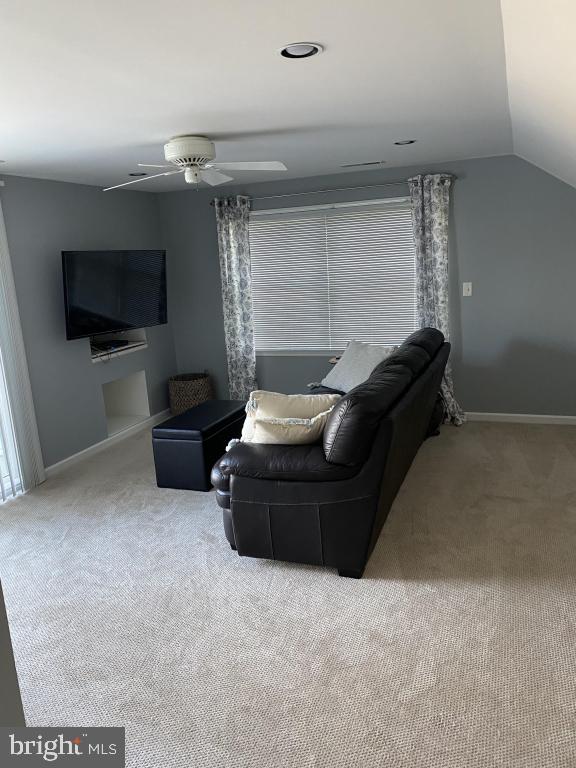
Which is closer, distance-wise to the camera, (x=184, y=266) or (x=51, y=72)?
(x=51, y=72)

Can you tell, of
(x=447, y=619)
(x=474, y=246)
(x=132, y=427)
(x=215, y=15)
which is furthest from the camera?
(x=132, y=427)

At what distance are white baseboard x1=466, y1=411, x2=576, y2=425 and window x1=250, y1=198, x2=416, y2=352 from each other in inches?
41.5

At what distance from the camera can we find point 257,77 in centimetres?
245

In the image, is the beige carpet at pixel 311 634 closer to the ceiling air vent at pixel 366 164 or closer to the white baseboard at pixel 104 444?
the white baseboard at pixel 104 444

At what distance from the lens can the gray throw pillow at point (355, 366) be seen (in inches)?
194

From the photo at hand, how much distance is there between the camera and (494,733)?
2.06 meters

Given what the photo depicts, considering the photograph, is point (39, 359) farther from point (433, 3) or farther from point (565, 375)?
point (565, 375)

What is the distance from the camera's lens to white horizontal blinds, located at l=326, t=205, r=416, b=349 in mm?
5590

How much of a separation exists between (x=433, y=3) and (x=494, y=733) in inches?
96.1

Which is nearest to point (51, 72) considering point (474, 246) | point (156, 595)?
point (156, 595)

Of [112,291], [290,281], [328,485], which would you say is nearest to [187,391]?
[112,291]

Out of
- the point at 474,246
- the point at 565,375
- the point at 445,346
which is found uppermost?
the point at 474,246

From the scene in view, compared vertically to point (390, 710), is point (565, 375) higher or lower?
higher

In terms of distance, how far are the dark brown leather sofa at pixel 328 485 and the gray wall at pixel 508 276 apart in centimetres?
242
